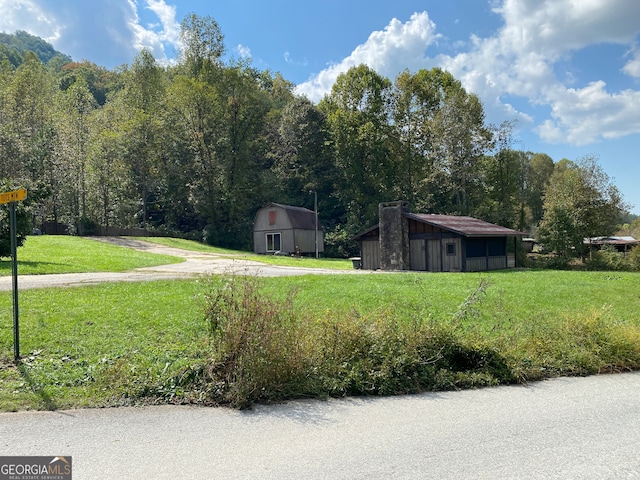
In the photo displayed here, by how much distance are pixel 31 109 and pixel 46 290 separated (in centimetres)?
4178

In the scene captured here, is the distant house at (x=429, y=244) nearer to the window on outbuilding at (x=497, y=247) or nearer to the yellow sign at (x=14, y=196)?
the window on outbuilding at (x=497, y=247)

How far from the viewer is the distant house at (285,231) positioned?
137ft

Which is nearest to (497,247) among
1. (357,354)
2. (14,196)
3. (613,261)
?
(613,261)

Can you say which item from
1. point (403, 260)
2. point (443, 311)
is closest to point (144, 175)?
point (403, 260)

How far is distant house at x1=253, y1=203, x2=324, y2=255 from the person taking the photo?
41.8 m

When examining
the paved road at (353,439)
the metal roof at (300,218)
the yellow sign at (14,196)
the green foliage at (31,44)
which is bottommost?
the paved road at (353,439)

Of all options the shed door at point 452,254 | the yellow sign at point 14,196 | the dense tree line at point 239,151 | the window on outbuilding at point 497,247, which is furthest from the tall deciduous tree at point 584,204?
the yellow sign at point 14,196

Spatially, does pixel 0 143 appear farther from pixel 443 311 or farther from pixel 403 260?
pixel 443 311

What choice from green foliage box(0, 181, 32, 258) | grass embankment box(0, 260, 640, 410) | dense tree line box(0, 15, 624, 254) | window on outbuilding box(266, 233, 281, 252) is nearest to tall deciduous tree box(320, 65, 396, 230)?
dense tree line box(0, 15, 624, 254)

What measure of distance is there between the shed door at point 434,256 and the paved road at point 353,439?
2188 centimetres

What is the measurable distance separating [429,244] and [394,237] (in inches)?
85.7

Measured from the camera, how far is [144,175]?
47.8m

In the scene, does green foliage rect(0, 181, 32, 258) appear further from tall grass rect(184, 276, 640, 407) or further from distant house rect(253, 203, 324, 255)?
distant house rect(253, 203, 324, 255)

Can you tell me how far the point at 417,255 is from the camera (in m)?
28.2
